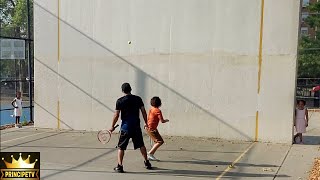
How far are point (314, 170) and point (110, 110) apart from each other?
7.22 meters

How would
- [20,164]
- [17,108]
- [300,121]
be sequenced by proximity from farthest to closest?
[17,108] → [300,121] → [20,164]

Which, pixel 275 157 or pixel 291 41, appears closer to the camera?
pixel 275 157

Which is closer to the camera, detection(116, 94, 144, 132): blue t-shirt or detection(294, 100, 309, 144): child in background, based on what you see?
detection(116, 94, 144, 132): blue t-shirt

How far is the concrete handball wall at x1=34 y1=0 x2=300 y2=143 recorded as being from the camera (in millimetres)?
12469

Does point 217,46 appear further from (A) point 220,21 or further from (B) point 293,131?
(B) point 293,131

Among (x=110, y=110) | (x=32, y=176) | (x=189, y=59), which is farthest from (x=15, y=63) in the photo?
(x=32, y=176)

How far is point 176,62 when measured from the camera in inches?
527

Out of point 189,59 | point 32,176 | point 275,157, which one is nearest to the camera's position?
point 32,176

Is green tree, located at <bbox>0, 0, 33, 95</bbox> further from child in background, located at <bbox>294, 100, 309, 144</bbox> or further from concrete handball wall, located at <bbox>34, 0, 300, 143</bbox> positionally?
child in background, located at <bbox>294, 100, 309, 144</bbox>

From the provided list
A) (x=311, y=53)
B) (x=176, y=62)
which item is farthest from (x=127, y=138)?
(x=311, y=53)

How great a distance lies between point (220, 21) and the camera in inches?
508

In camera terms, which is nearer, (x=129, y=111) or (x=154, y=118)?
(x=129, y=111)

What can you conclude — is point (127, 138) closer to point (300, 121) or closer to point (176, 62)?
point (176, 62)

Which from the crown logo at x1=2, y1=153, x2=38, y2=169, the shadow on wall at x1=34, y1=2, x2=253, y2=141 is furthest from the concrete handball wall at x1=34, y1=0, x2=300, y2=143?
the crown logo at x1=2, y1=153, x2=38, y2=169
